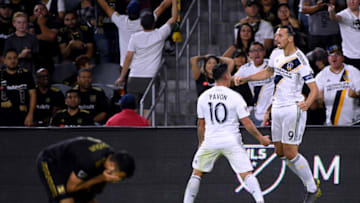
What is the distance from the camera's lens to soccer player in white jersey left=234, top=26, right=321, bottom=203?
9.81 metres

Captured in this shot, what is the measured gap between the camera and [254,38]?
12852mm

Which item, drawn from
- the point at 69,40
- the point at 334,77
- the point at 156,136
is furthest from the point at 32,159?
the point at 334,77

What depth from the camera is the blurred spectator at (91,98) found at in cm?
1231

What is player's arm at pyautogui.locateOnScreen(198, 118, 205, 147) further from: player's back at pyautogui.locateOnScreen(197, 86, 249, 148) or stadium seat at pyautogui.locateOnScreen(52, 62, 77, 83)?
stadium seat at pyautogui.locateOnScreen(52, 62, 77, 83)

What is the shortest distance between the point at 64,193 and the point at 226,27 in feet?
25.8

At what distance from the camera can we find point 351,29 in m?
12.7

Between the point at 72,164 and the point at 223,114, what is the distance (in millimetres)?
2629

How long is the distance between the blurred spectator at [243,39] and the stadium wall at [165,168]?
255 centimetres

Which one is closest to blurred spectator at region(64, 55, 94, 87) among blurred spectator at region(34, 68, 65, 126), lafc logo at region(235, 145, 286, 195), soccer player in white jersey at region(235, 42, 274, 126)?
blurred spectator at region(34, 68, 65, 126)

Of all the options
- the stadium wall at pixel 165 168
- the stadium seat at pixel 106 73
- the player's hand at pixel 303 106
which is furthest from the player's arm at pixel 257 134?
the stadium seat at pixel 106 73

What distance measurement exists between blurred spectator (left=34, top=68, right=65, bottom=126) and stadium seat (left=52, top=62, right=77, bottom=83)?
131cm

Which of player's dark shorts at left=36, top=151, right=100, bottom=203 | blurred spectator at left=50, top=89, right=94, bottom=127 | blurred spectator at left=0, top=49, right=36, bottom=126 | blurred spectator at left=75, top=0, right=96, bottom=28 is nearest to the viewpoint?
player's dark shorts at left=36, top=151, right=100, bottom=203

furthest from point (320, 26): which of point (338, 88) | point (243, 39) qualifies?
point (338, 88)

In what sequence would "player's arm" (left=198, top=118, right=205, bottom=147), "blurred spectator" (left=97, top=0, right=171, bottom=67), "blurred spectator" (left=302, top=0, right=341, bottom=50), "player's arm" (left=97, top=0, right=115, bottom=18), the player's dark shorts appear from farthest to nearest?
"player's arm" (left=97, top=0, right=115, bottom=18), "blurred spectator" (left=97, top=0, right=171, bottom=67), "blurred spectator" (left=302, top=0, right=341, bottom=50), "player's arm" (left=198, top=118, right=205, bottom=147), the player's dark shorts
